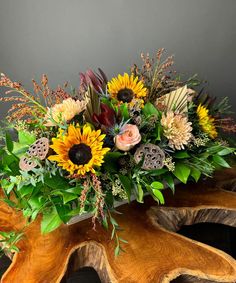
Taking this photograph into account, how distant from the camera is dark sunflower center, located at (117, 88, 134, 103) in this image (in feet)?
3.55

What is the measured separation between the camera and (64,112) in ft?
3.03

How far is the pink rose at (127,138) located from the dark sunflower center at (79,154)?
10cm

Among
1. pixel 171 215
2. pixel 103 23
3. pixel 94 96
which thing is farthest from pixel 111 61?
pixel 171 215

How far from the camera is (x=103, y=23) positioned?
5.07 ft

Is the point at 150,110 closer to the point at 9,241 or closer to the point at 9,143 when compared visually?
the point at 9,143

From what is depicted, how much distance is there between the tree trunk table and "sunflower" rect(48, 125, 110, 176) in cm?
20

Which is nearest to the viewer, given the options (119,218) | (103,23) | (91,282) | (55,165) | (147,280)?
(147,280)

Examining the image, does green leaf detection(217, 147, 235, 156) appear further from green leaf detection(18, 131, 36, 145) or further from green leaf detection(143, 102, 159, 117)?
green leaf detection(18, 131, 36, 145)

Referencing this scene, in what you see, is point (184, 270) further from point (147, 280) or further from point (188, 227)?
point (188, 227)

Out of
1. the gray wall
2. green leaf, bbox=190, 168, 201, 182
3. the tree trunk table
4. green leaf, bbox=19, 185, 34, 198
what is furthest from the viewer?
the gray wall

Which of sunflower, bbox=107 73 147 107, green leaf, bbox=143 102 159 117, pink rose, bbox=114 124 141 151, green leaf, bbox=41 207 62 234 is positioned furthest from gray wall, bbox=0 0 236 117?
green leaf, bbox=41 207 62 234

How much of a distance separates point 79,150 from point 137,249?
0.27 meters

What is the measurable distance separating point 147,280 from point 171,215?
0.28m

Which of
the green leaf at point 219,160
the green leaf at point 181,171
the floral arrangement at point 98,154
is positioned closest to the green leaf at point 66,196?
the floral arrangement at point 98,154
